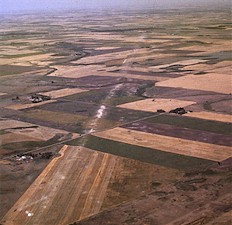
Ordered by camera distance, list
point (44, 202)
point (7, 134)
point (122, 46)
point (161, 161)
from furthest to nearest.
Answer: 1. point (122, 46)
2. point (7, 134)
3. point (161, 161)
4. point (44, 202)

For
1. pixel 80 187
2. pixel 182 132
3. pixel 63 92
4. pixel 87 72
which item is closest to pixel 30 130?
pixel 182 132

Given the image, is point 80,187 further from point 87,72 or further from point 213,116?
point 87,72

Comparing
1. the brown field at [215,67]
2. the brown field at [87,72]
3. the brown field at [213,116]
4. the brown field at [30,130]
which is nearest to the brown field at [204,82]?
the brown field at [215,67]

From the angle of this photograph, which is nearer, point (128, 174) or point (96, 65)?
point (128, 174)

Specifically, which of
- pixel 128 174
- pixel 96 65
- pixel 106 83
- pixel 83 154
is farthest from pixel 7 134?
pixel 96 65

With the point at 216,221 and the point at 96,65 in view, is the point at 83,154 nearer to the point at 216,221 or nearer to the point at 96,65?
the point at 216,221

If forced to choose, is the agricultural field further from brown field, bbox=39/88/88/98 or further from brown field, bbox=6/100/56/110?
brown field, bbox=39/88/88/98
